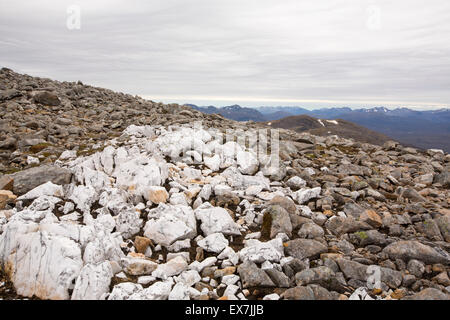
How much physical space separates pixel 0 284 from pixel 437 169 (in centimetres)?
2153

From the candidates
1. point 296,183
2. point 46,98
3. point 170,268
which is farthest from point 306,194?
point 46,98

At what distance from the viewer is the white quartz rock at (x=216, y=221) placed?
931 cm

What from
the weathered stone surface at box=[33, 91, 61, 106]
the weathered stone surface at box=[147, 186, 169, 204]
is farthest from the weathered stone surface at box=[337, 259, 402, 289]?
the weathered stone surface at box=[33, 91, 61, 106]

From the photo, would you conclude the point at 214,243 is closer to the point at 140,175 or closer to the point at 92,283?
the point at 92,283

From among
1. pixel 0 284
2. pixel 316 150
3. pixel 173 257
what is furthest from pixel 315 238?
pixel 316 150

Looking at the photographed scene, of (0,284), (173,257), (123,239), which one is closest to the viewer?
(0,284)

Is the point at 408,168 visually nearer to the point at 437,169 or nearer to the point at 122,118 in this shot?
the point at 437,169

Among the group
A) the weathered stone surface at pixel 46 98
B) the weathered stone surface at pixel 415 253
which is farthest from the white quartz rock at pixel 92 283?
the weathered stone surface at pixel 46 98

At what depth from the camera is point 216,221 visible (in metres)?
9.48

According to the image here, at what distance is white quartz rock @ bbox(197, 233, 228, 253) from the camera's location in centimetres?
860

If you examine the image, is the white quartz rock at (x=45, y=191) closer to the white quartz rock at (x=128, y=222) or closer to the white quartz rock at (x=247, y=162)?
the white quartz rock at (x=128, y=222)

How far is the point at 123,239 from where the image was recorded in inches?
353

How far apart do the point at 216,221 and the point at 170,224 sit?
1566 millimetres

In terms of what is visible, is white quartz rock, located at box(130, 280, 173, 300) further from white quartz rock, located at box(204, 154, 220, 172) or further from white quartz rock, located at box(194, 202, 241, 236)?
white quartz rock, located at box(204, 154, 220, 172)
